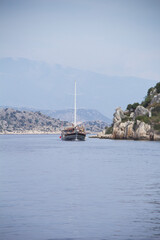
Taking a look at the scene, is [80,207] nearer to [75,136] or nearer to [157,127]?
[75,136]

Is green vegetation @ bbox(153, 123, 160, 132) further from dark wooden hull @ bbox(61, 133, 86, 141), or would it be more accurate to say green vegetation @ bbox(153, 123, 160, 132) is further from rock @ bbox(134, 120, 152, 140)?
dark wooden hull @ bbox(61, 133, 86, 141)

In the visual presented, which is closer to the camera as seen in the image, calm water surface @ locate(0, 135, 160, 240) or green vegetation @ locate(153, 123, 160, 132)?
calm water surface @ locate(0, 135, 160, 240)

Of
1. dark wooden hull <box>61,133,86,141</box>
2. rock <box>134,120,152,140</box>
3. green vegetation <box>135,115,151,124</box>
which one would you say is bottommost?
dark wooden hull <box>61,133,86,141</box>

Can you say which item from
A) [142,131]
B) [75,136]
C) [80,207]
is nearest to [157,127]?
[142,131]

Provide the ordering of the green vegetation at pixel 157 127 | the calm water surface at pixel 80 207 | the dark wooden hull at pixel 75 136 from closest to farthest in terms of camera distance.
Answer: the calm water surface at pixel 80 207
the dark wooden hull at pixel 75 136
the green vegetation at pixel 157 127

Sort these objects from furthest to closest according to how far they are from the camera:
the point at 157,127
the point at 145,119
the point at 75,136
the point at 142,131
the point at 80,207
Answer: the point at 145,119
the point at 157,127
the point at 142,131
the point at 75,136
the point at 80,207

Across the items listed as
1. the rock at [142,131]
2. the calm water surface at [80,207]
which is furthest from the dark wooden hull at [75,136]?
the calm water surface at [80,207]

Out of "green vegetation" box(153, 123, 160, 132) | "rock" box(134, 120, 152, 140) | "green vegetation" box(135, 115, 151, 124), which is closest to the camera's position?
"rock" box(134, 120, 152, 140)

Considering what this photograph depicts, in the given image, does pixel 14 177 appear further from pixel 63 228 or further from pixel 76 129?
pixel 76 129

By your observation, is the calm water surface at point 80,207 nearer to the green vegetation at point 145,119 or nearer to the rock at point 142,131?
the rock at point 142,131

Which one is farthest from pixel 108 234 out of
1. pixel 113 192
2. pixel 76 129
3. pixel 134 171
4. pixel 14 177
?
pixel 76 129

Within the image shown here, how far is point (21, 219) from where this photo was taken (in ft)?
84.6

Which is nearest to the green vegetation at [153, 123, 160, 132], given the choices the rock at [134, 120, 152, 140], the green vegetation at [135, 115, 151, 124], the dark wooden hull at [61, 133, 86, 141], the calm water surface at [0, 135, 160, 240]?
the rock at [134, 120, 152, 140]

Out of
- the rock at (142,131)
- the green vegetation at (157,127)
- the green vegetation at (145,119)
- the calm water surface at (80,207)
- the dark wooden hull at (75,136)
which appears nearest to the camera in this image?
the calm water surface at (80,207)
